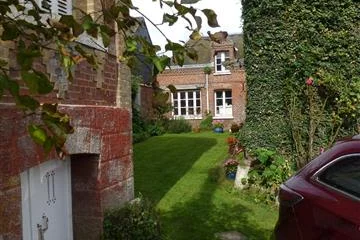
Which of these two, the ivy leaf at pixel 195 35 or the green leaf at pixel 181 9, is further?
the ivy leaf at pixel 195 35

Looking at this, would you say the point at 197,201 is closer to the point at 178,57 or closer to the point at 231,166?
the point at 231,166

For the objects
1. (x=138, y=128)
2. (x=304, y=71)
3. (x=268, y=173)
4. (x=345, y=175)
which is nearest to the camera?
(x=345, y=175)

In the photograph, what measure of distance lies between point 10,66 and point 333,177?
2.81 m

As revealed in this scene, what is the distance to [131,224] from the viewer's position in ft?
20.2

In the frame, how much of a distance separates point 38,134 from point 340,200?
2.70m

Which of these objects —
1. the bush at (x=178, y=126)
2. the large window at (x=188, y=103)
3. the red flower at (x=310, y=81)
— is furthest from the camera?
the large window at (x=188, y=103)

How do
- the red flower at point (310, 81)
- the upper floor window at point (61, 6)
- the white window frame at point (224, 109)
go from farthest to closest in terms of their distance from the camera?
the white window frame at point (224, 109)
the red flower at point (310, 81)
the upper floor window at point (61, 6)

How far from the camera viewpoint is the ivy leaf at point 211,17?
7.47ft

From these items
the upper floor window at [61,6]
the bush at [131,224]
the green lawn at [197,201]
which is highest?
the upper floor window at [61,6]

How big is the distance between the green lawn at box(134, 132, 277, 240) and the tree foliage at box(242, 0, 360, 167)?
1.44 m

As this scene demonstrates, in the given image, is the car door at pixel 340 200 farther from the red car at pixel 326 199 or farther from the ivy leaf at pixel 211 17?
the ivy leaf at pixel 211 17

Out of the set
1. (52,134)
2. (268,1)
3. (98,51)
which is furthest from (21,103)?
(268,1)

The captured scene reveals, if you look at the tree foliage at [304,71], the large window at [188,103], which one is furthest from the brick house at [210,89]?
the tree foliage at [304,71]

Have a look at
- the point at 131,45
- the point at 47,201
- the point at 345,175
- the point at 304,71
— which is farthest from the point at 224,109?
the point at 131,45
